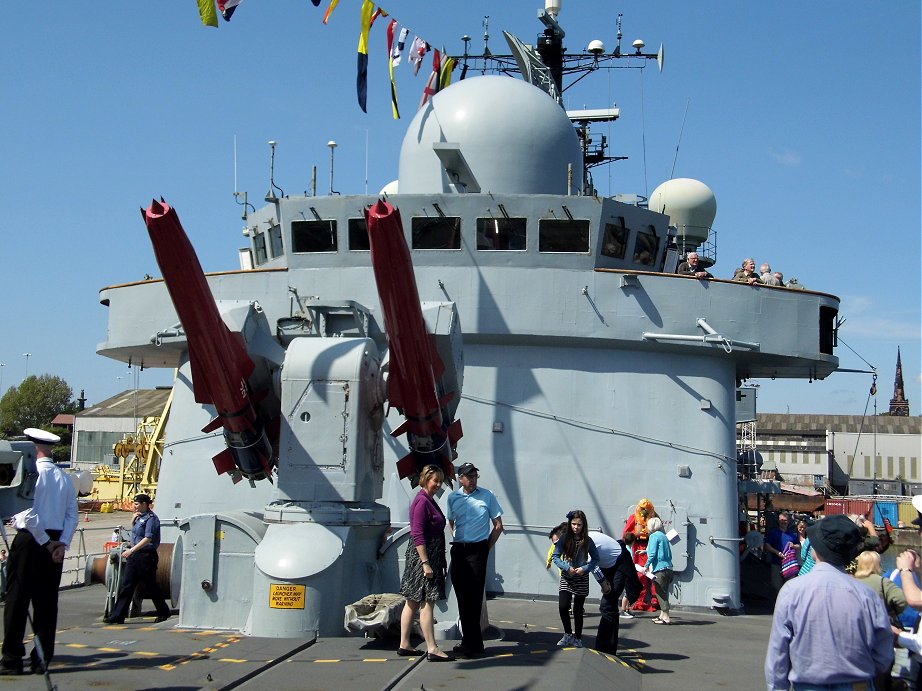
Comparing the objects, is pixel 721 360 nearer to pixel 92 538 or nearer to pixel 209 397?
pixel 209 397

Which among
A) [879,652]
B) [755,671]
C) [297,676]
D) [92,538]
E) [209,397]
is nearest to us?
[879,652]

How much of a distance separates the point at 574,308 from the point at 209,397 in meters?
5.78

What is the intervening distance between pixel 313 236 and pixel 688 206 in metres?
10.4

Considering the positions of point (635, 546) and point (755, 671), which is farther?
point (635, 546)

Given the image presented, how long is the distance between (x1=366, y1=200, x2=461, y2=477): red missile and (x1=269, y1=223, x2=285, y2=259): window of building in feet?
17.8

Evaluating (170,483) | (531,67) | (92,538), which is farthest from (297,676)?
(92,538)

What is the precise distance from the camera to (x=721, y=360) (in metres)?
14.3

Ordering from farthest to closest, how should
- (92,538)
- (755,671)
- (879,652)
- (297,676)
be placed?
1. (92,538)
2. (755,671)
3. (297,676)
4. (879,652)

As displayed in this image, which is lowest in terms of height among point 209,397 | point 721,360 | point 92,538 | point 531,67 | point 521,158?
point 92,538

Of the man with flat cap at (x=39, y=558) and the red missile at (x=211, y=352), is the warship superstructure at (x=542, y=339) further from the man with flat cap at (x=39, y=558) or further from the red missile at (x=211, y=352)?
the man with flat cap at (x=39, y=558)

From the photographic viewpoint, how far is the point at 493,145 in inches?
581

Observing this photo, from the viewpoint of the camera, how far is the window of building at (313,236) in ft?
46.2

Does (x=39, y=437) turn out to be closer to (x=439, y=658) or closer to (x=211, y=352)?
(x=211, y=352)

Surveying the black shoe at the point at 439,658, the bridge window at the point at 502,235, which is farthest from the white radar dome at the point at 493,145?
the black shoe at the point at 439,658
